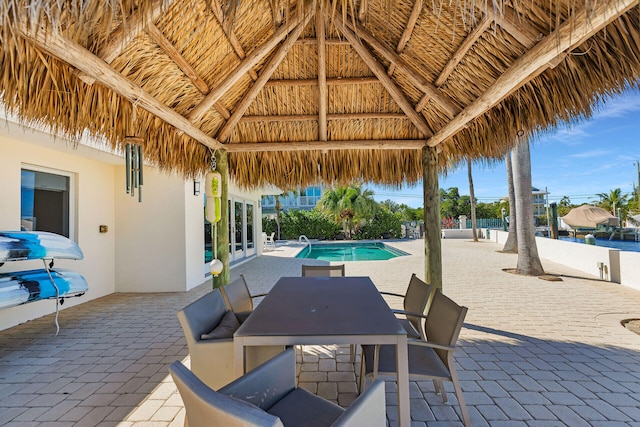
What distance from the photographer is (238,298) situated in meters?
2.97

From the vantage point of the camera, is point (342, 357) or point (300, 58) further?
point (300, 58)

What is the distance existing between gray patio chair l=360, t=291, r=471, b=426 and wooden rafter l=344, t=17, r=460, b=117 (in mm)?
2272

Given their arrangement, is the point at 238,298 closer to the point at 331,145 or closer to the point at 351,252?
the point at 331,145

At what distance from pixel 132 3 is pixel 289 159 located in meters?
3.19

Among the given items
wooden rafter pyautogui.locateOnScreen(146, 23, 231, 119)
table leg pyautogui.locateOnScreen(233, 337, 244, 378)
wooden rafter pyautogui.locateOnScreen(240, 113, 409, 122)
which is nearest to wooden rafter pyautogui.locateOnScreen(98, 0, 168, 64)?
wooden rafter pyautogui.locateOnScreen(146, 23, 231, 119)

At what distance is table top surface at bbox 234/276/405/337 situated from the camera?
1.81m

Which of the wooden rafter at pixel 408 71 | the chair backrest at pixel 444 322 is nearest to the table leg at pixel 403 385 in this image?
the chair backrest at pixel 444 322

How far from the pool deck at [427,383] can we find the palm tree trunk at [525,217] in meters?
1.90

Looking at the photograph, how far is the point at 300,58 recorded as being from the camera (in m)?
3.81

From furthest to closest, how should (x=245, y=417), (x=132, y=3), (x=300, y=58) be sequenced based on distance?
(x=300, y=58), (x=132, y=3), (x=245, y=417)

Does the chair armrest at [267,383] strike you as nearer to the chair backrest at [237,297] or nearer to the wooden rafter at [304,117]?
the chair backrest at [237,297]

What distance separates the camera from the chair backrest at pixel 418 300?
8.71 ft

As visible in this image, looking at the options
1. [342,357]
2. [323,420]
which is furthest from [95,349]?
[323,420]

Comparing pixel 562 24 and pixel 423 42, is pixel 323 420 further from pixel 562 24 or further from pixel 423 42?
pixel 423 42
